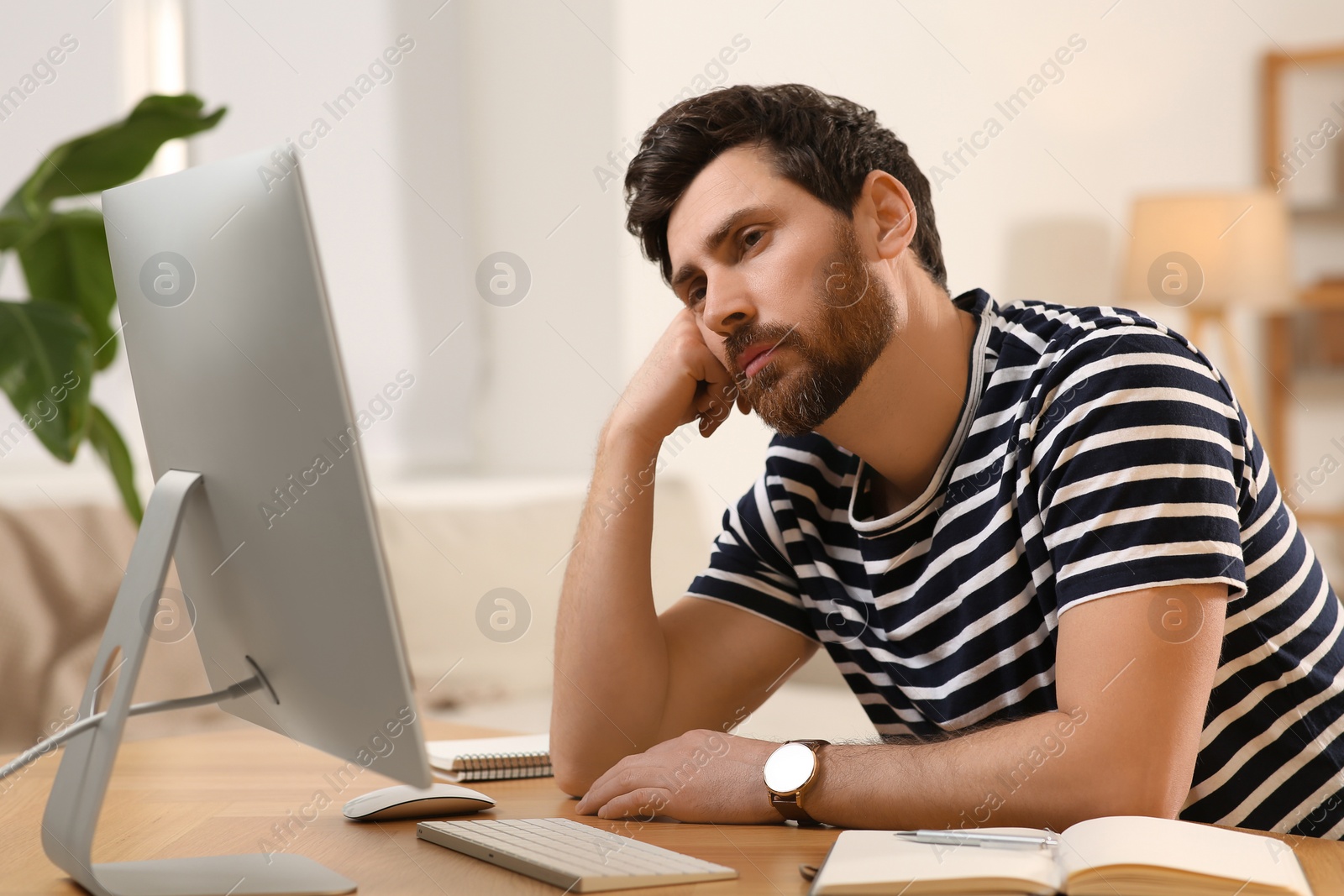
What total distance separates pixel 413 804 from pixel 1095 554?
0.59 meters

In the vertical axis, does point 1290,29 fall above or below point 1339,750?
above

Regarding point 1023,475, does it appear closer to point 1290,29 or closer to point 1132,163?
point 1132,163

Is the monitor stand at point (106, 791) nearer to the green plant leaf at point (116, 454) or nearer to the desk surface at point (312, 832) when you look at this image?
the desk surface at point (312, 832)

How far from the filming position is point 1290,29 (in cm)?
315

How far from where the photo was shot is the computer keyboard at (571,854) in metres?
0.74

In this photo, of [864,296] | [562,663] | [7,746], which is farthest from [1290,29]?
[7,746]

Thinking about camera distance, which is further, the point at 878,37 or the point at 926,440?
the point at 878,37

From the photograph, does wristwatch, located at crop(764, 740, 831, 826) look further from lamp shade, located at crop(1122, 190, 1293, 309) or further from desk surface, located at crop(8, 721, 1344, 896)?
lamp shade, located at crop(1122, 190, 1293, 309)

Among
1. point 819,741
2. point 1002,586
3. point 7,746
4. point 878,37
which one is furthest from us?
point 878,37

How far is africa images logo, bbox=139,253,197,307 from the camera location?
778 millimetres

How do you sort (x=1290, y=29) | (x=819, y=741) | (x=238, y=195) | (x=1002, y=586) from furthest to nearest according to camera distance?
(x=1290, y=29), (x=1002, y=586), (x=819, y=741), (x=238, y=195)

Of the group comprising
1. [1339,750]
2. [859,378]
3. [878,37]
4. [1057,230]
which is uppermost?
[878,37]

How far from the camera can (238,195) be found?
0.72 meters

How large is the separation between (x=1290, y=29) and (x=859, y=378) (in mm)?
2634
